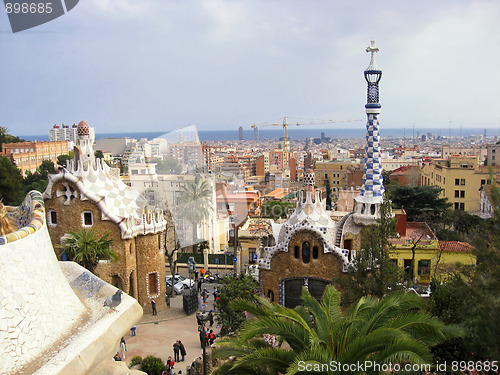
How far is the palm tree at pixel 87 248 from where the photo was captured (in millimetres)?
19797

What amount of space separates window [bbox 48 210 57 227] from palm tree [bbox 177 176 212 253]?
8803 millimetres

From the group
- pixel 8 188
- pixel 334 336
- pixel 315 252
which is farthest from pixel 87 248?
pixel 8 188

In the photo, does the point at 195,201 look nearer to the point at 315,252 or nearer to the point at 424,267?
the point at 315,252

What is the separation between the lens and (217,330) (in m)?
19.5

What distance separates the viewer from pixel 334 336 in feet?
30.5

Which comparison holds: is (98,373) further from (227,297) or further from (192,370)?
(227,297)

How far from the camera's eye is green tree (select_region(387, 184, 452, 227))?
39656 mm

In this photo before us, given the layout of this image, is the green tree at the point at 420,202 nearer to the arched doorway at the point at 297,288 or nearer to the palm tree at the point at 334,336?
the arched doorway at the point at 297,288

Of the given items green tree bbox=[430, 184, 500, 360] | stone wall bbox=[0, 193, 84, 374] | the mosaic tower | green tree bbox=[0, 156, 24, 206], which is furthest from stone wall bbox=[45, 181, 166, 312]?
green tree bbox=[0, 156, 24, 206]

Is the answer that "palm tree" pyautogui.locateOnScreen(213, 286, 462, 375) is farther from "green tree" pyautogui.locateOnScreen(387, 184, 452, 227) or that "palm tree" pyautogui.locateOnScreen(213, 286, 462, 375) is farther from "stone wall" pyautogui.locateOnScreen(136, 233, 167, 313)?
"green tree" pyautogui.locateOnScreen(387, 184, 452, 227)

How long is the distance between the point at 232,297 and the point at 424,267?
1153 cm

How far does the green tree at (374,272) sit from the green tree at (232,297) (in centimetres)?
427

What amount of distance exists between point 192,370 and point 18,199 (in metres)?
30.1

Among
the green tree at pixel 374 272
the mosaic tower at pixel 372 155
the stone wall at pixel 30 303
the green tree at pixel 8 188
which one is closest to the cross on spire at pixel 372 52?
the mosaic tower at pixel 372 155
